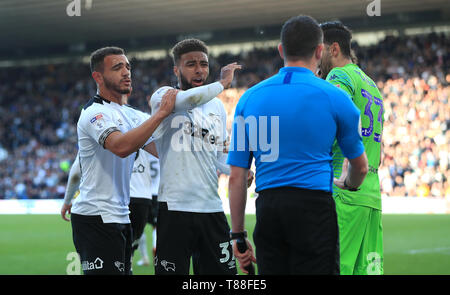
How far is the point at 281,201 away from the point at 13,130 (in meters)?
28.2

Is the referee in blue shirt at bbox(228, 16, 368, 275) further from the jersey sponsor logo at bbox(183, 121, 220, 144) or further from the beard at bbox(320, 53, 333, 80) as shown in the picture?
the jersey sponsor logo at bbox(183, 121, 220, 144)

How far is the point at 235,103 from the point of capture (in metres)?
24.9

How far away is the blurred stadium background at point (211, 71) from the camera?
66.2 ft

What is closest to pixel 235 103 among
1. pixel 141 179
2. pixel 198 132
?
pixel 141 179

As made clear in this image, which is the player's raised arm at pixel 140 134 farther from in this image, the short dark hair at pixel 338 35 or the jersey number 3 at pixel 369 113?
the jersey number 3 at pixel 369 113

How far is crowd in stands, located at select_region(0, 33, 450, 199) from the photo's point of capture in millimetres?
20719

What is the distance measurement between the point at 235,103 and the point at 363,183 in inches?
832

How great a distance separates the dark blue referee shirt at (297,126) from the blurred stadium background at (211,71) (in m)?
11.8

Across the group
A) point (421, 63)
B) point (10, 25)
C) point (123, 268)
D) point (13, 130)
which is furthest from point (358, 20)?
point (123, 268)

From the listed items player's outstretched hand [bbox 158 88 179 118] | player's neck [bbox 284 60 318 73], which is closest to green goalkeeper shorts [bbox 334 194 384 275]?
player's neck [bbox 284 60 318 73]

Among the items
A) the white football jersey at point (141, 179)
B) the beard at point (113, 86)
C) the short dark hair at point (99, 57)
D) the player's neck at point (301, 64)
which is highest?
the short dark hair at point (99, 57)

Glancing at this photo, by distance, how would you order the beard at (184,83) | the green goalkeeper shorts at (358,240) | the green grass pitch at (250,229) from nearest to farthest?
1. the green goalkeeper shorts at (358,240)
2. the beard at (184,83)
3. the green grass pitch at (250,229)

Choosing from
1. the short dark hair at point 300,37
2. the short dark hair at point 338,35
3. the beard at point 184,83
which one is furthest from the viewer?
the beard at point 184,83

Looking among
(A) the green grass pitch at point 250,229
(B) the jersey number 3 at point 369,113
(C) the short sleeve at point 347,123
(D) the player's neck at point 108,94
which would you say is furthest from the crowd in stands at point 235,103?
(C) the short sleeve at point 347,123
